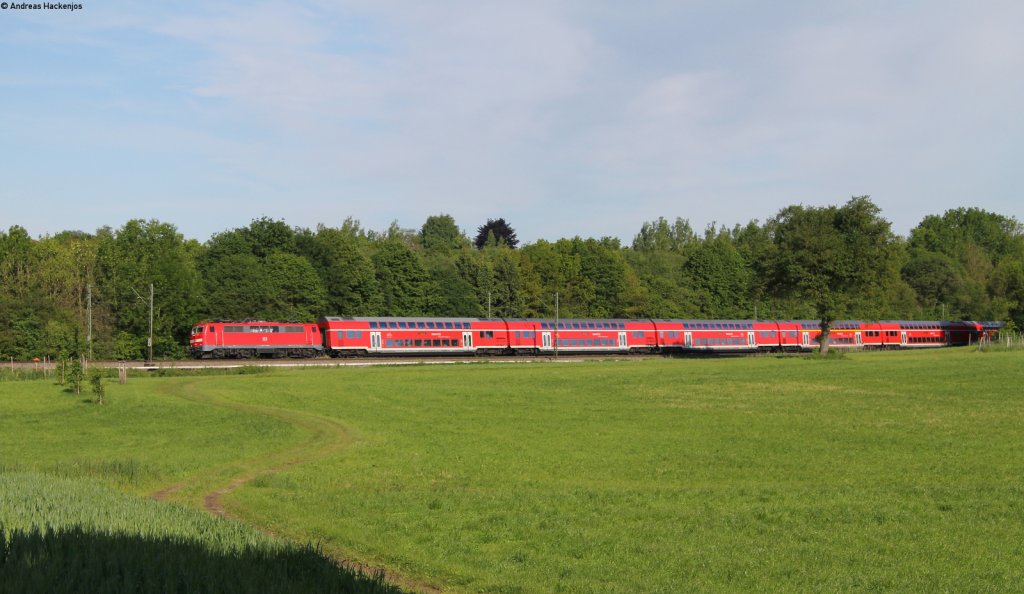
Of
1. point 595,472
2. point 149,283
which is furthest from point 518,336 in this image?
point 595,472

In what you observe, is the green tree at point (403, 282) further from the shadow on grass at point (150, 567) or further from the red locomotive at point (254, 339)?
the shadow on grass at point (150, 567)

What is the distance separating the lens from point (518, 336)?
309 feet

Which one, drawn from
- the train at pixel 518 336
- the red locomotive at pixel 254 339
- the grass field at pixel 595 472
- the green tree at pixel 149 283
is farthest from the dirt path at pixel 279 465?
the green tree at pixel 149 283

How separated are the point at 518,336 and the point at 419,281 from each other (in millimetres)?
37766

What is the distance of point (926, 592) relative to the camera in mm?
13781

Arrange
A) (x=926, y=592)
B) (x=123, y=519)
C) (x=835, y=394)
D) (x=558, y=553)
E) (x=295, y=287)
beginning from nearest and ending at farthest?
1. (x=123, y=519)
2. (x=926, y=592)
3. (x=558, y=553)
4. (x=835, y=394)
5. (x=295, y=287)

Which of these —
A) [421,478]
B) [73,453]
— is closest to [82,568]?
[421,478]

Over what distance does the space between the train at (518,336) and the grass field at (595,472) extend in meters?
30.2

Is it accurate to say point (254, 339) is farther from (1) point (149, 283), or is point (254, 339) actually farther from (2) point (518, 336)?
(2) point (518, 336)

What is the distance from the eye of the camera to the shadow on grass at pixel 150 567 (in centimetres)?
884

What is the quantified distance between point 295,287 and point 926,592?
346 ft

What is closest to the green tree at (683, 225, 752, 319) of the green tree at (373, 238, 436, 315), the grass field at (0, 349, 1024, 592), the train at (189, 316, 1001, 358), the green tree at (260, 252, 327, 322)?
the train at (189, 316, 1001, 358)

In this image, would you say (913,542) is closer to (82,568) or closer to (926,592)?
(926,592)

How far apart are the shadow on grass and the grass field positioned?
3.87 m
